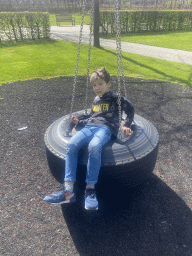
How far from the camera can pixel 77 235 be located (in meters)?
2.36

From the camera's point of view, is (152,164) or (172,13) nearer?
(152,164)

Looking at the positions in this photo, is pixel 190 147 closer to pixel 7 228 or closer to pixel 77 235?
pixel 77 235

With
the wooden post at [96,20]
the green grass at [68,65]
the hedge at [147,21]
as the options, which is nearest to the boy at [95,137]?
the green grass at [68,65]

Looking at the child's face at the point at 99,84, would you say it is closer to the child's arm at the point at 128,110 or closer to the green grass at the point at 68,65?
the child's arm at the point at 128,110

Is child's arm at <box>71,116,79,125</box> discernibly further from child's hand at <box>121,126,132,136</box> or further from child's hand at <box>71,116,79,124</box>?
child's hand at <box>121,126,132,136</box>

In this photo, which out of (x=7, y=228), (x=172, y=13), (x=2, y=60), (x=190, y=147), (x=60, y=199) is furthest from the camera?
(x=172, y=13)

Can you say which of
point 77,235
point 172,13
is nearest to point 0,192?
point 77,235

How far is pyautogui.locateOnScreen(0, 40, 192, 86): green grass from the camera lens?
743 cm

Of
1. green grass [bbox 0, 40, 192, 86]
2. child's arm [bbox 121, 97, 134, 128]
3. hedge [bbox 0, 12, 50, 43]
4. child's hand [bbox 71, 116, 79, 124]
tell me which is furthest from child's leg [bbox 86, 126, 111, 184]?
hedge [bbox 0, 12, 50, 43]

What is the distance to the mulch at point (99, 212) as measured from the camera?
2.25 m

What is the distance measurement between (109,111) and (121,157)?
761 mm

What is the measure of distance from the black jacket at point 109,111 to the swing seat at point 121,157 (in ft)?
0.66

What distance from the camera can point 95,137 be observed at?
2.45 metres

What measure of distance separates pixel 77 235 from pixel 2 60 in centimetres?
885
